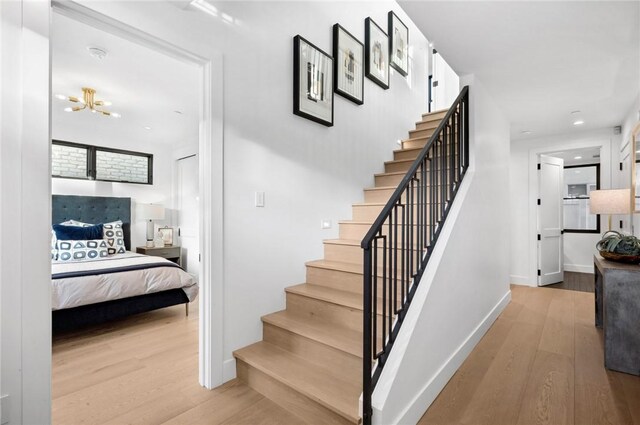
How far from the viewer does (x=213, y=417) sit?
1796mm

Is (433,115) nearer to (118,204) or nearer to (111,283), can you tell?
(111,283)

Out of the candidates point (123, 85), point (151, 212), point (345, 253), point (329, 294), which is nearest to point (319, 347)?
point (329, 294)

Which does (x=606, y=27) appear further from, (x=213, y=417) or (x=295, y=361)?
(x=213, y=417)

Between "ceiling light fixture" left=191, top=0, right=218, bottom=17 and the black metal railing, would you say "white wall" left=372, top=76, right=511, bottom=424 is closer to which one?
the black metal railing

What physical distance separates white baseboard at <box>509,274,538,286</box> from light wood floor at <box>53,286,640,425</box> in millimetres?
1801

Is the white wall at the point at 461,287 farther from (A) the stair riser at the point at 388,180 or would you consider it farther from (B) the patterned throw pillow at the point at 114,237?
(B) the patterned throw pillow at the point at 114,237

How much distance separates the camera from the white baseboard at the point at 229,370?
7.06 feet

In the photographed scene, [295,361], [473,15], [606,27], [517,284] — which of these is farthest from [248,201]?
[517,284]

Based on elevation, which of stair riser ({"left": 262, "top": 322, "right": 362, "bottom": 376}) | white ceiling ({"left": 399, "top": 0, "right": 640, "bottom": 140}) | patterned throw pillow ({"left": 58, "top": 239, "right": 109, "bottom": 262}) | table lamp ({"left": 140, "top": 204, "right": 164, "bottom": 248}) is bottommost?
stair riser ({"left": 262, "top": 322, "right": 362, "bottom": 376})

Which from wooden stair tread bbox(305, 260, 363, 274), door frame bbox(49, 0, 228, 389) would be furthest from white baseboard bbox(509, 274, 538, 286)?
door frame bbox(49, 0, 228, 389)

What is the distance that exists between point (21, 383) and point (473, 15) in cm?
319

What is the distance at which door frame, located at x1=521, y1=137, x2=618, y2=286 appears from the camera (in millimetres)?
4582

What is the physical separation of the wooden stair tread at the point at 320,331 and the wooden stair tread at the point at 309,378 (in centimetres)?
16

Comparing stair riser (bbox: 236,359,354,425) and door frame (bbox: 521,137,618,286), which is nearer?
stair riser (bbox: 236,359,354,425)
